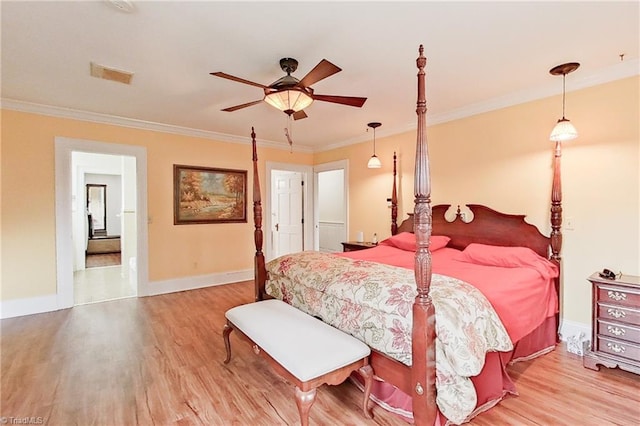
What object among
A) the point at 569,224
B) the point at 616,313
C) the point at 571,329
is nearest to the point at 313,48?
the point at 569,224

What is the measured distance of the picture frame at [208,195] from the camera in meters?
4.96

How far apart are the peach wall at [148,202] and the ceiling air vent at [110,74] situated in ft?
5.44

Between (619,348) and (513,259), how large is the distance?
0.95 metres

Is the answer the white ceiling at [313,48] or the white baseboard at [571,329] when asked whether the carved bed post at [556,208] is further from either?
the white ceiling at [313,48]

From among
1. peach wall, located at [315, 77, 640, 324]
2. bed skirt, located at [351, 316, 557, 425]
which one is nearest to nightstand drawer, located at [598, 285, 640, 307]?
peach wall, located at [315, 77, 640, 324]

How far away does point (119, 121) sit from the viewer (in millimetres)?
4387

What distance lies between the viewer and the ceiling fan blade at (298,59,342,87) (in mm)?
1987

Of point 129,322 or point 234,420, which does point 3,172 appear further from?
point 234,420

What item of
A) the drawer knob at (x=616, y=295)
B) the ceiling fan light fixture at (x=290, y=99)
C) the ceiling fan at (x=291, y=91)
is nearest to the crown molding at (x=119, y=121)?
the ceiling fan at (x=291, y=91)

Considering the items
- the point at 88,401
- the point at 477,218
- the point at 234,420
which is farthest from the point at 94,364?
the point at 477,218

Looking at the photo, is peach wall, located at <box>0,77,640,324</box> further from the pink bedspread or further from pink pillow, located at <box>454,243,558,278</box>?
the pink bedspread

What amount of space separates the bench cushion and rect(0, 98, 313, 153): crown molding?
3523mm

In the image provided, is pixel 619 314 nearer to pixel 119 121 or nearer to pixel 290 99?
pixel 290 99

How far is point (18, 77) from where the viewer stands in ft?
9.84
